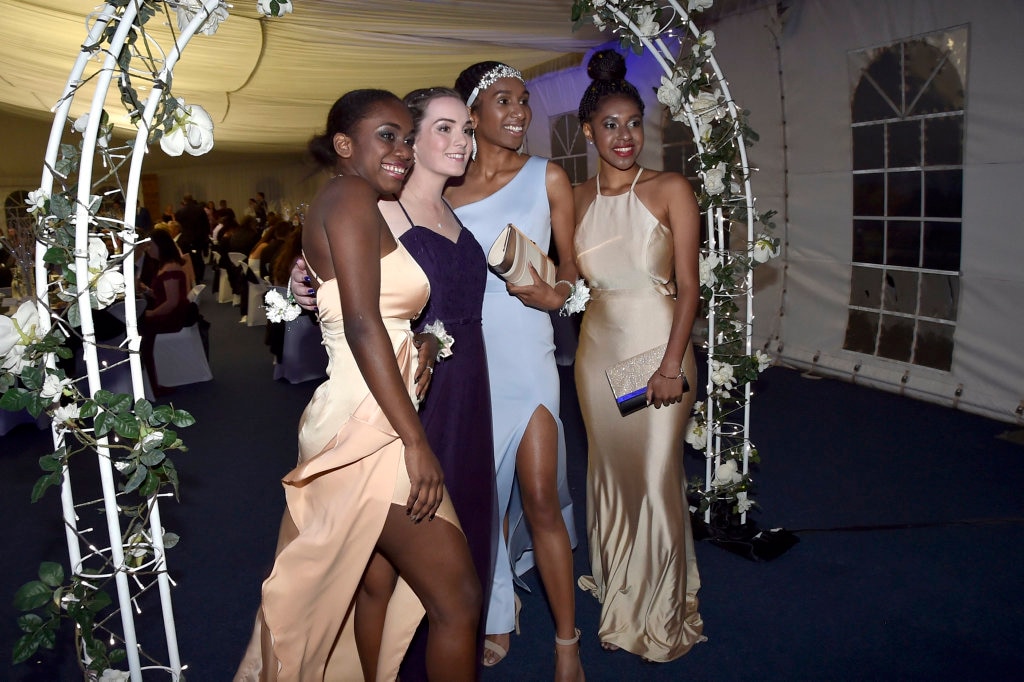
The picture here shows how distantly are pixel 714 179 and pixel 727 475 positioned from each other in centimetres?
126

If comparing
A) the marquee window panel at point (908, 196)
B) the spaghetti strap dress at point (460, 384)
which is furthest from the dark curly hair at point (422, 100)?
the marquee window panel at point (908, 196)

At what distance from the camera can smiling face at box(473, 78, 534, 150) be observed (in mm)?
2652

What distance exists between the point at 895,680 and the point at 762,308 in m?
4.96

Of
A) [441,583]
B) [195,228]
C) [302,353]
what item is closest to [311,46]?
[302,353]

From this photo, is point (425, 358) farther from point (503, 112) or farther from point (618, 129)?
point (618, 129)

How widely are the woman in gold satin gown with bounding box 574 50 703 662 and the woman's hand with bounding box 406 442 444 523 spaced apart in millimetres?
1112

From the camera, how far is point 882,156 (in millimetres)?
6004

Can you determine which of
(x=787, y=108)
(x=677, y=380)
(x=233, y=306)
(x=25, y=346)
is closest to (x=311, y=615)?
(x=25, y=346)

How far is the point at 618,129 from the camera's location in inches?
109

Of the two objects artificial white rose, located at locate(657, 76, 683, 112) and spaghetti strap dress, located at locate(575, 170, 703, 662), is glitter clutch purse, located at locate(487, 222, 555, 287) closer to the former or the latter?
spaghetti strap dress, located at locate(575, 170, 703, 662)

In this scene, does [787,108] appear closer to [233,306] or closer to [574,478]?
[574,478]

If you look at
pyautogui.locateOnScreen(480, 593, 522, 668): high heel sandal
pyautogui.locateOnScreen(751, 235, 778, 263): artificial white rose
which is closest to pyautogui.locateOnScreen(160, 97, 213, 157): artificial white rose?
pyautogui.locateOnScreen(480, 593, 522, 668): high heel sandal

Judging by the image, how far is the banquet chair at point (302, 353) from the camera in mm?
7285

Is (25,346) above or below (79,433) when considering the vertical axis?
above
